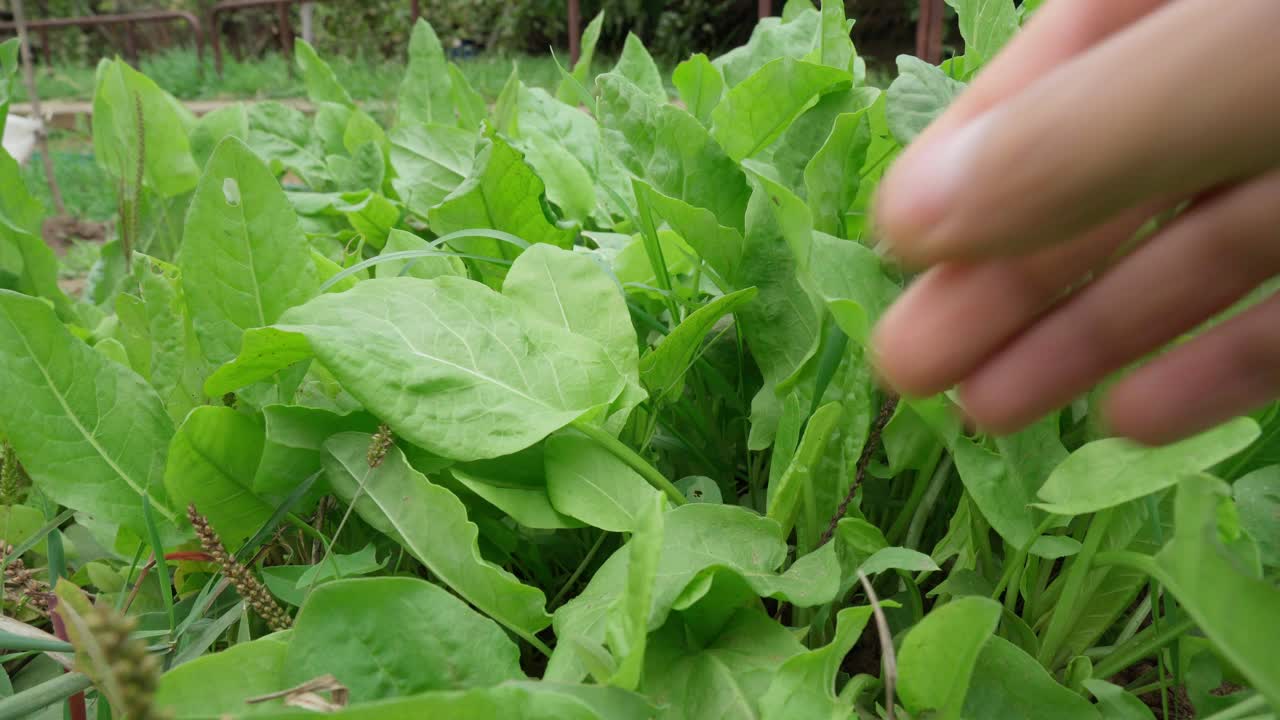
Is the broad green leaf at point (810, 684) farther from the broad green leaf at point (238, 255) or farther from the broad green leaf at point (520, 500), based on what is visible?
the broad green leaf at point (238, 255)

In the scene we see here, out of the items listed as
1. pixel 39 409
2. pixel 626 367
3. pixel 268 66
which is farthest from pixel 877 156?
pixel 268 66

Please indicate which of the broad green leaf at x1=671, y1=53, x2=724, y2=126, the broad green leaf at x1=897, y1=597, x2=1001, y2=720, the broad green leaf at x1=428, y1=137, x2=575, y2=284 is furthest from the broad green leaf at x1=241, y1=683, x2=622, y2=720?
the broad green leaf at x1=671, y1=53, x2=724, y2=126

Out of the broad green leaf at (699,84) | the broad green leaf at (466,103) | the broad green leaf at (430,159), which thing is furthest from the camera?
the broad green leaf at (466,103)

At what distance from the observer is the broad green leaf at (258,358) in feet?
1.72

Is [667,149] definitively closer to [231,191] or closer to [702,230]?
[702,230]

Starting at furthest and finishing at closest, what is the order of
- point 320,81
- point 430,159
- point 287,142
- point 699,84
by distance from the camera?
point 320,81 → point 287,142 → point 430,159 → point 699,84

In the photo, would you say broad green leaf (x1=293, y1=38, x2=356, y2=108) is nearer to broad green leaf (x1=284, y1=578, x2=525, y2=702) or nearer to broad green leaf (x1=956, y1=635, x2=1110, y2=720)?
broad green leaf (x1=284, y1=578, x2=525, y2=702)

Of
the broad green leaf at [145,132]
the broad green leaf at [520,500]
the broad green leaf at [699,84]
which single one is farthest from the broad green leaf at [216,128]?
the broad green leaf at [520,500]

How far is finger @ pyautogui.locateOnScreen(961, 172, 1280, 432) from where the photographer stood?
0.30 m

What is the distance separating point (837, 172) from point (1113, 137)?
398 millimetres

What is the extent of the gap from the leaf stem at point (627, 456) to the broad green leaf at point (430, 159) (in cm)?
59

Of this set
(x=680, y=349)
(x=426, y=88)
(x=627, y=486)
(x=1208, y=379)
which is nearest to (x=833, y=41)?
(x=680, y=349)


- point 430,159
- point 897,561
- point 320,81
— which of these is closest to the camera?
point 897,561

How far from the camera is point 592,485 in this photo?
554 mm
